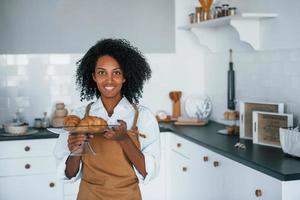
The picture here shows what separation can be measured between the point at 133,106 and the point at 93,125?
25 cm

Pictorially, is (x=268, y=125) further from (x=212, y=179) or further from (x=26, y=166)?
(x=26, y=166)

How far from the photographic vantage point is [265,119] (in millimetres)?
2732

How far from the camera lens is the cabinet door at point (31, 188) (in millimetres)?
3320

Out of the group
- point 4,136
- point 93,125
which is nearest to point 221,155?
point 93,125

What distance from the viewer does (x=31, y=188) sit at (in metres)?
3.36

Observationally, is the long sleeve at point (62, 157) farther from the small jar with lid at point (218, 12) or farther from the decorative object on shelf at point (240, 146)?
the small jar with lid at point (218, 12)

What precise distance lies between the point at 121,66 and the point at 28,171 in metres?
1.91

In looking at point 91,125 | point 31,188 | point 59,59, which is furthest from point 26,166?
point 91,125

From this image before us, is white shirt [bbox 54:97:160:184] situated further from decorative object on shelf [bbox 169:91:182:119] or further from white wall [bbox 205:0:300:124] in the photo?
decorative object on shelf [bbox 169:91:182:119]

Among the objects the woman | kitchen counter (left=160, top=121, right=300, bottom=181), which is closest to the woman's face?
the woman

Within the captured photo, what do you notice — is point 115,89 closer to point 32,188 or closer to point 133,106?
point 133,106

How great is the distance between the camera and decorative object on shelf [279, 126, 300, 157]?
2309 millimetres

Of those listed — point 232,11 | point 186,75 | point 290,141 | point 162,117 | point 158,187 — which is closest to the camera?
point 290,141

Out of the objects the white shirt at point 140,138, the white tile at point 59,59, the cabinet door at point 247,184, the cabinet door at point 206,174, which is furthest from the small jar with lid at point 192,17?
the white shirt at point 140,138
